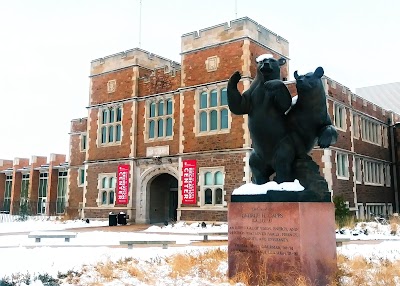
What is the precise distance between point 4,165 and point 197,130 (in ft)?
88.4

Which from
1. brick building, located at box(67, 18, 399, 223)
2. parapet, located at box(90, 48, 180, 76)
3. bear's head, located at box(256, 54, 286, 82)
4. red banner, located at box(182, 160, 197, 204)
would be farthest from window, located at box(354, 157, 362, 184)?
bear's head, located at box(256, 54, 286, 82)

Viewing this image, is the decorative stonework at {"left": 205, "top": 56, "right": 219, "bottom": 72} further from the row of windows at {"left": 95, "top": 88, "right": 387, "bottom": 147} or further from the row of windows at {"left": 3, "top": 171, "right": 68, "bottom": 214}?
the row of windows at {"left": 3, "top": 171, "right": 68, "bottom": 214}

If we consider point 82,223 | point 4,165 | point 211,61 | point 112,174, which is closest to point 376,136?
point 211,61

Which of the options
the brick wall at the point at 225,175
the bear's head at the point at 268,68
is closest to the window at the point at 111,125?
the brick wall at the point at 225,175

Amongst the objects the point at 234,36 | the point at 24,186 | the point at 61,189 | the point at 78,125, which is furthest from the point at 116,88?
the point at 24,186

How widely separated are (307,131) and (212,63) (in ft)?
44.6

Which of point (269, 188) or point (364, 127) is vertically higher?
point (364, 127)

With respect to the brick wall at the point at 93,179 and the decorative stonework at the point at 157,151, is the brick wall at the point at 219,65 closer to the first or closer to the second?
the decorative stonework at the point at 157,151

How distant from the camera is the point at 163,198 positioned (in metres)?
22.6

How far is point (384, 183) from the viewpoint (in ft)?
79.4

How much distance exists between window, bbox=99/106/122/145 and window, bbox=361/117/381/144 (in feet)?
44.1

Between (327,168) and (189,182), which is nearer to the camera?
(327,168)

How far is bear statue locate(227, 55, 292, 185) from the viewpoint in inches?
229

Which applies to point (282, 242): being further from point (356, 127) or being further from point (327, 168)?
point (356, 127)
